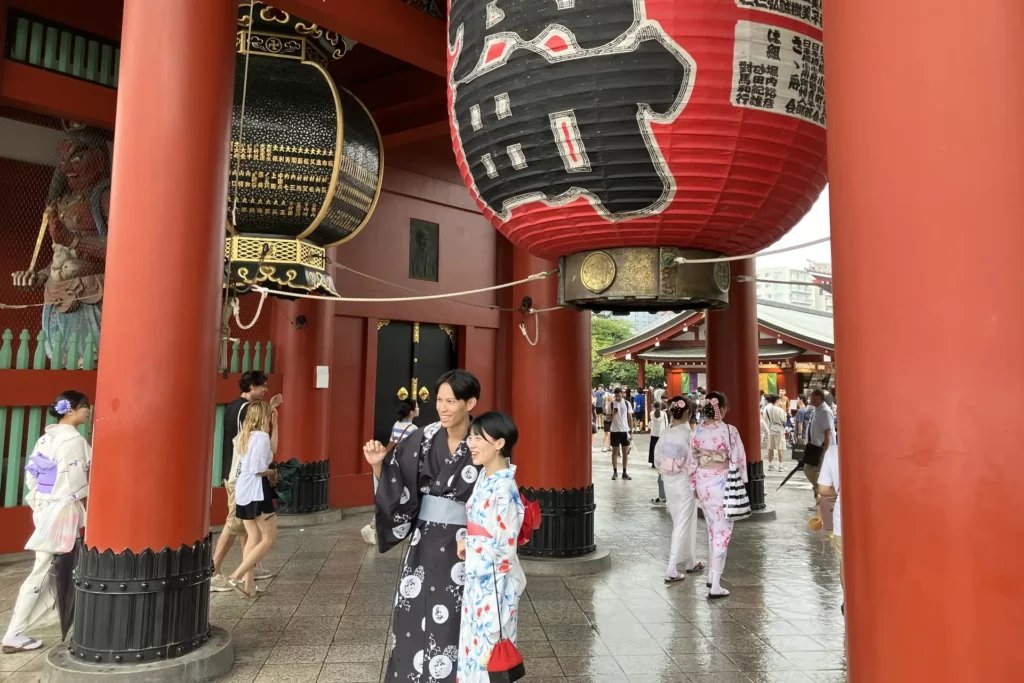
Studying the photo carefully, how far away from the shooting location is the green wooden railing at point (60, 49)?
650cm

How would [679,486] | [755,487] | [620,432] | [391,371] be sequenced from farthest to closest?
[620,432] < [391,371] < [755,487] < [679,486]

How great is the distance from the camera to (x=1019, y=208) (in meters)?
1.54

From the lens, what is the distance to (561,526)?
613 cm

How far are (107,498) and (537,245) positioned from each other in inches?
107

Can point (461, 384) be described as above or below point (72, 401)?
above

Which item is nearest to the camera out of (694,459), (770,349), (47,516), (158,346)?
(158,346)

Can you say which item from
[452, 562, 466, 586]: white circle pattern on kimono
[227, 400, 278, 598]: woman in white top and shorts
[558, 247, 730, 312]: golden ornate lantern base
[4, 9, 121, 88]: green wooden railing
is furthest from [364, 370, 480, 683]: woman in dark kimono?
[4, 9, 121, 88]: green wooden railing

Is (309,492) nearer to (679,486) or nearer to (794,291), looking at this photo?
(679,486)

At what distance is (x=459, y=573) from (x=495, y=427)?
68 centimetres

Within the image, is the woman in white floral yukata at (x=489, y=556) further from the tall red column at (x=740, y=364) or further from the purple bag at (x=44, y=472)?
the tall red column at (x=740, y=364)

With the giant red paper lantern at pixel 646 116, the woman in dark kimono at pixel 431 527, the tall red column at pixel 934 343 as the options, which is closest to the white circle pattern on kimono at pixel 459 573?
the woman in dark kimono at pixel 431 527

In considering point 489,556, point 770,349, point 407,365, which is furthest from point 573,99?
point 770,349

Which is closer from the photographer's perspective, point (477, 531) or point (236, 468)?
point (477, 531)

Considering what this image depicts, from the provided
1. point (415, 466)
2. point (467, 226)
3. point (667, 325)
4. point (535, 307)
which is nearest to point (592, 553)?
point (535, 307)
